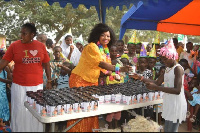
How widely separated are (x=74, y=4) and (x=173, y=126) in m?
3.80

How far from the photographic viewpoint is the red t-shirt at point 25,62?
3422 millimetres

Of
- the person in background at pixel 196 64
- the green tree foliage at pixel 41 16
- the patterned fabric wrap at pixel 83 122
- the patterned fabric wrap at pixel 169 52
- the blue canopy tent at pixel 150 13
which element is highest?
the green tree foliage at pixel 41 16

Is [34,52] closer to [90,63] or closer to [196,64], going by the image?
[90,63]

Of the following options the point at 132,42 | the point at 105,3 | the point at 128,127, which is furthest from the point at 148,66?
the point at 128,127

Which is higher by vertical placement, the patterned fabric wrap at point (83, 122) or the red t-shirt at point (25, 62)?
the red t-shirt at point (25, 62)

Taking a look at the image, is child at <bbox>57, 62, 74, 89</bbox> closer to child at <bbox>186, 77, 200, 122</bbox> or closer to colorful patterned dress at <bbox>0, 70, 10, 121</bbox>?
colorful patterned dress at <bbox>0, 70, 10, 121</bbox>

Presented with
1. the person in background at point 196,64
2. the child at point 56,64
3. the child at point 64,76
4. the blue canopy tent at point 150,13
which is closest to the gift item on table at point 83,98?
the child at point 64,76

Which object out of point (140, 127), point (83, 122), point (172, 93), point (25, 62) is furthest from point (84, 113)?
point (25, 62)

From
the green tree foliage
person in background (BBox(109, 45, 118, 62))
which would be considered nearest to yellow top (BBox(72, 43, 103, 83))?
person in background (BBox(109, 45, 118, 62))

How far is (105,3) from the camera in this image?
5383 mm

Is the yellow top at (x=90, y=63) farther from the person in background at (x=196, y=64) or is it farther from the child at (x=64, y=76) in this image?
the person in background at (x=196, y=64)

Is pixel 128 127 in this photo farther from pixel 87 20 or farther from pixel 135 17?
pixel 87 20

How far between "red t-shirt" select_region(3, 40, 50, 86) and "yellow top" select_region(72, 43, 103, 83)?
0.64 metres

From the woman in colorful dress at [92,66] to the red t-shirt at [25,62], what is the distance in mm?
615
